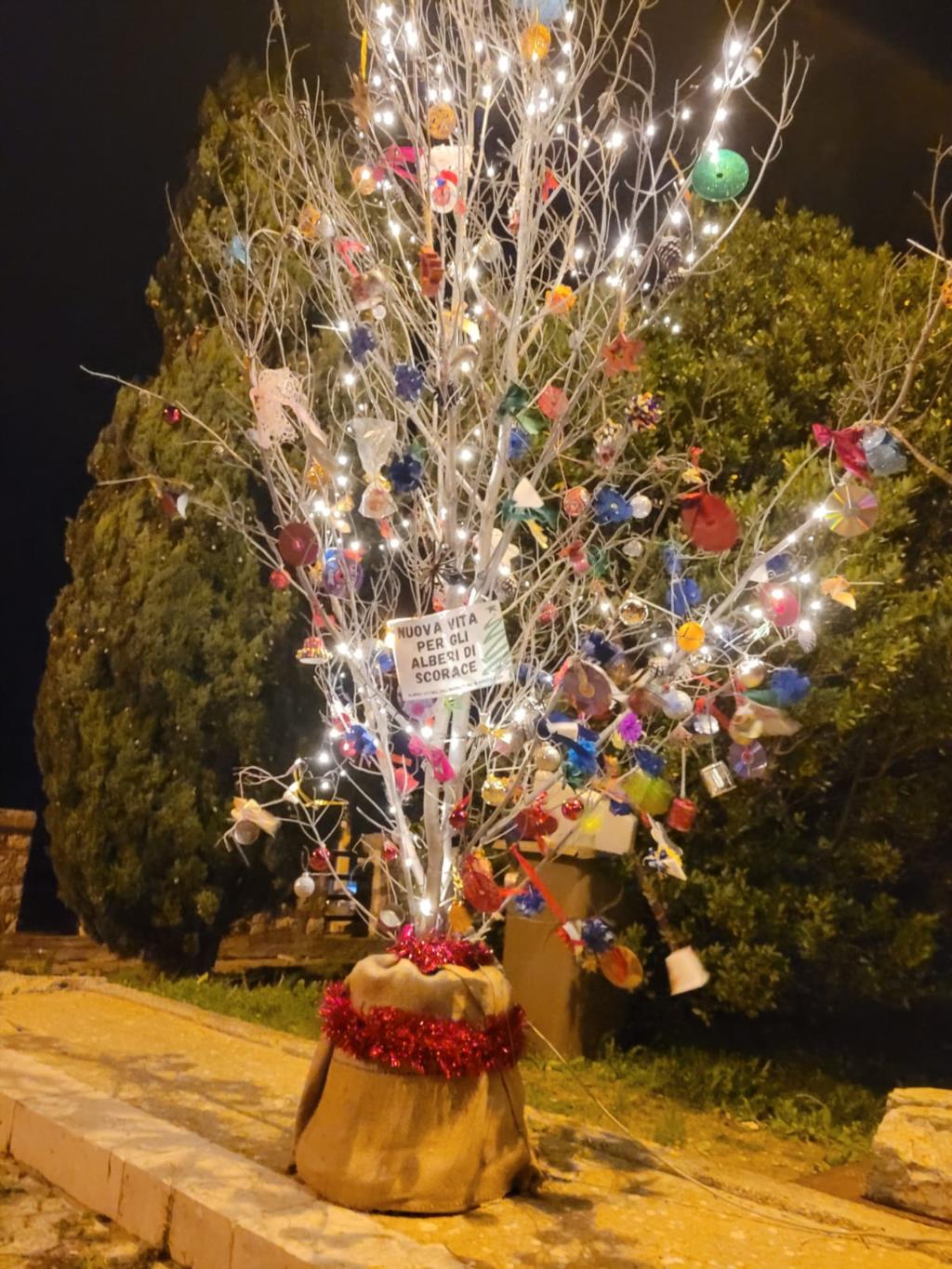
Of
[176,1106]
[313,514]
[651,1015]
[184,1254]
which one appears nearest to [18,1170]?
[176,1106]

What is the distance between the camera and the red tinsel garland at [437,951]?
3.83 metres

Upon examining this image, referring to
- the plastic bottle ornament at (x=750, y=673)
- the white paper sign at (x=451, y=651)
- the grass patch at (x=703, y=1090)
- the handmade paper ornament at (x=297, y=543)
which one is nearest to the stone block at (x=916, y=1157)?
the grass patch at (x=703, y=1090)

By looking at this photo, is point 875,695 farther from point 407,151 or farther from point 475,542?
point 407,151

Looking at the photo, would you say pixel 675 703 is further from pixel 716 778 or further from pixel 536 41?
pixel 536 41

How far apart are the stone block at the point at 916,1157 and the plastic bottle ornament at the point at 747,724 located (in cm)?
177

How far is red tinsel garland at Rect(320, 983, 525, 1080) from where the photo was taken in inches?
140

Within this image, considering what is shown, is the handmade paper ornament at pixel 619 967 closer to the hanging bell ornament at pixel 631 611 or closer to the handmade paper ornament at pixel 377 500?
the hanging bell ornament at pixel 631 611

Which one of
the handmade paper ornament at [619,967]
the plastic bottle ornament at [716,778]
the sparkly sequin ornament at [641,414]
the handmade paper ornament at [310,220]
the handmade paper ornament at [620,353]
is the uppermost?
the handmade paper ornament at [310,220]

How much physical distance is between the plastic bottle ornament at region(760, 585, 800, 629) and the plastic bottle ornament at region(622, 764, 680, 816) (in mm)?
746

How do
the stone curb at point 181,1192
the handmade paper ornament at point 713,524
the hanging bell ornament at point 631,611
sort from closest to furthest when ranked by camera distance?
the stone curb at point 181,1192 < the handmade paper ornament at point 713,524 < the hanging bell ornament at point 631,611

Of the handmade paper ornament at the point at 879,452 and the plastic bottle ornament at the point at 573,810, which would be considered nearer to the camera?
the handmade paper ornament at the point at 879,452

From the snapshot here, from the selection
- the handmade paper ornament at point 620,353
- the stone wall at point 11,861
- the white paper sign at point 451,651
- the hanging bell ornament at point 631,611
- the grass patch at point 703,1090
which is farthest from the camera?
the stone wall at point 11,861

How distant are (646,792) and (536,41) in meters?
2.85

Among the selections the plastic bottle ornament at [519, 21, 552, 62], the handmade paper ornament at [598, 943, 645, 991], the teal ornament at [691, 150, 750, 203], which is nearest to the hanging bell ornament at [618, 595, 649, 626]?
the handmade paper ornament at [598, 943, 645, 991]
